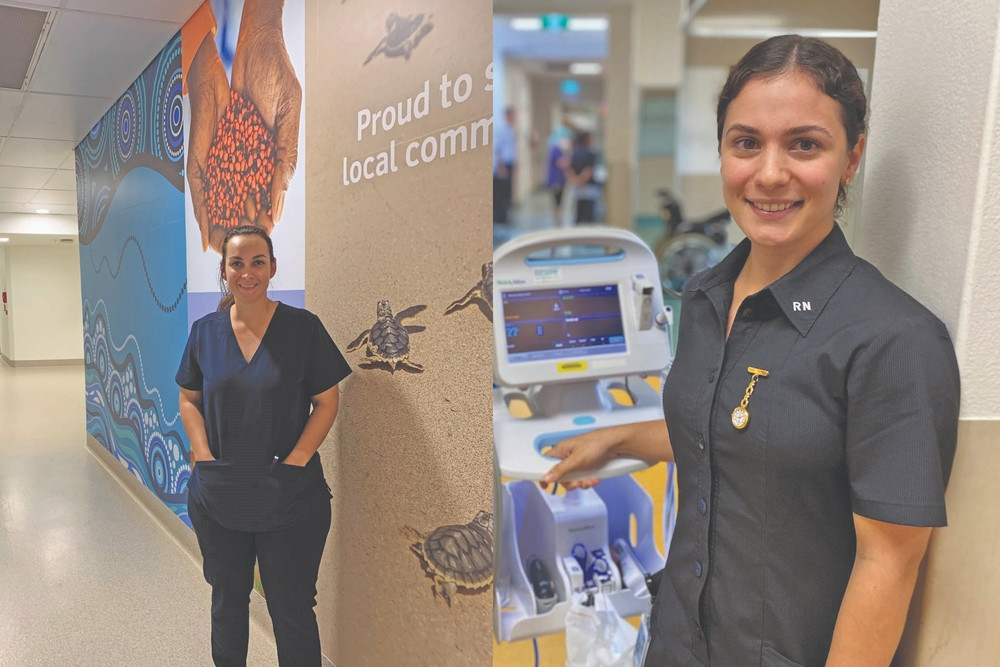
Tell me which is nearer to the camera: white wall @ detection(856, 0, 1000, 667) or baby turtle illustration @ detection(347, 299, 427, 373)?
white wall @ detection(856, 0, 1000, 667)

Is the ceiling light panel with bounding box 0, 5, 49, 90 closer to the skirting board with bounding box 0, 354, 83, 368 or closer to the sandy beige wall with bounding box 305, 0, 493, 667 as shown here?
the sandy beige wall with bounding box 305, 0, 493, 667

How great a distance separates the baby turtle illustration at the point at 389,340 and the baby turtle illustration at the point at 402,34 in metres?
0.66

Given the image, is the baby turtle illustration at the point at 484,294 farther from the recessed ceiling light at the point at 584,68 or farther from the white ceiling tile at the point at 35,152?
the white ceiling tile at the point at 35,152

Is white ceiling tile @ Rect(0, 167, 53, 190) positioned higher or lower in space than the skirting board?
higher

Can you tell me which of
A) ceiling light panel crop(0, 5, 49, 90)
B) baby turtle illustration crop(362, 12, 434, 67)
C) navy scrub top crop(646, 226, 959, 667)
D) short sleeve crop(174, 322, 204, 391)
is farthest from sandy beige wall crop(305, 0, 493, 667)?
ceiling light panel crop(0, 5, 49, 90)

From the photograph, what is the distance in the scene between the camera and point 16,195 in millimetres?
7555

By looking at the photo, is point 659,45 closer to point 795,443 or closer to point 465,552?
point 795,443

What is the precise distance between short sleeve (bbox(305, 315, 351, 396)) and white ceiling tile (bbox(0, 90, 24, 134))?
331cm

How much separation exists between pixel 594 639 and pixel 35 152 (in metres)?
5.98

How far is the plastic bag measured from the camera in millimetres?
1779

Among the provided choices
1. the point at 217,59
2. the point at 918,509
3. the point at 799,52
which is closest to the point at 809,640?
the point at 918,509

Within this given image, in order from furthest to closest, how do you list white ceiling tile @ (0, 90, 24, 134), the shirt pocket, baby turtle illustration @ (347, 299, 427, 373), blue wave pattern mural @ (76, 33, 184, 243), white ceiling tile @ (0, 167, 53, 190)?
white ceiling tile @ (0, 167, 53, 190) < white ceiling tile @ (0, 90, 24, 134) < blue wave pattern mural @ (76, 33, 184, 243) < baby turtle illustration @ (347, 299, 427, 373) < the shirt pocket

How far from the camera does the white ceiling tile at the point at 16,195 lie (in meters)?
7.27

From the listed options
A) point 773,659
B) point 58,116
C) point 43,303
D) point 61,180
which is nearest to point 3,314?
point 43,303
